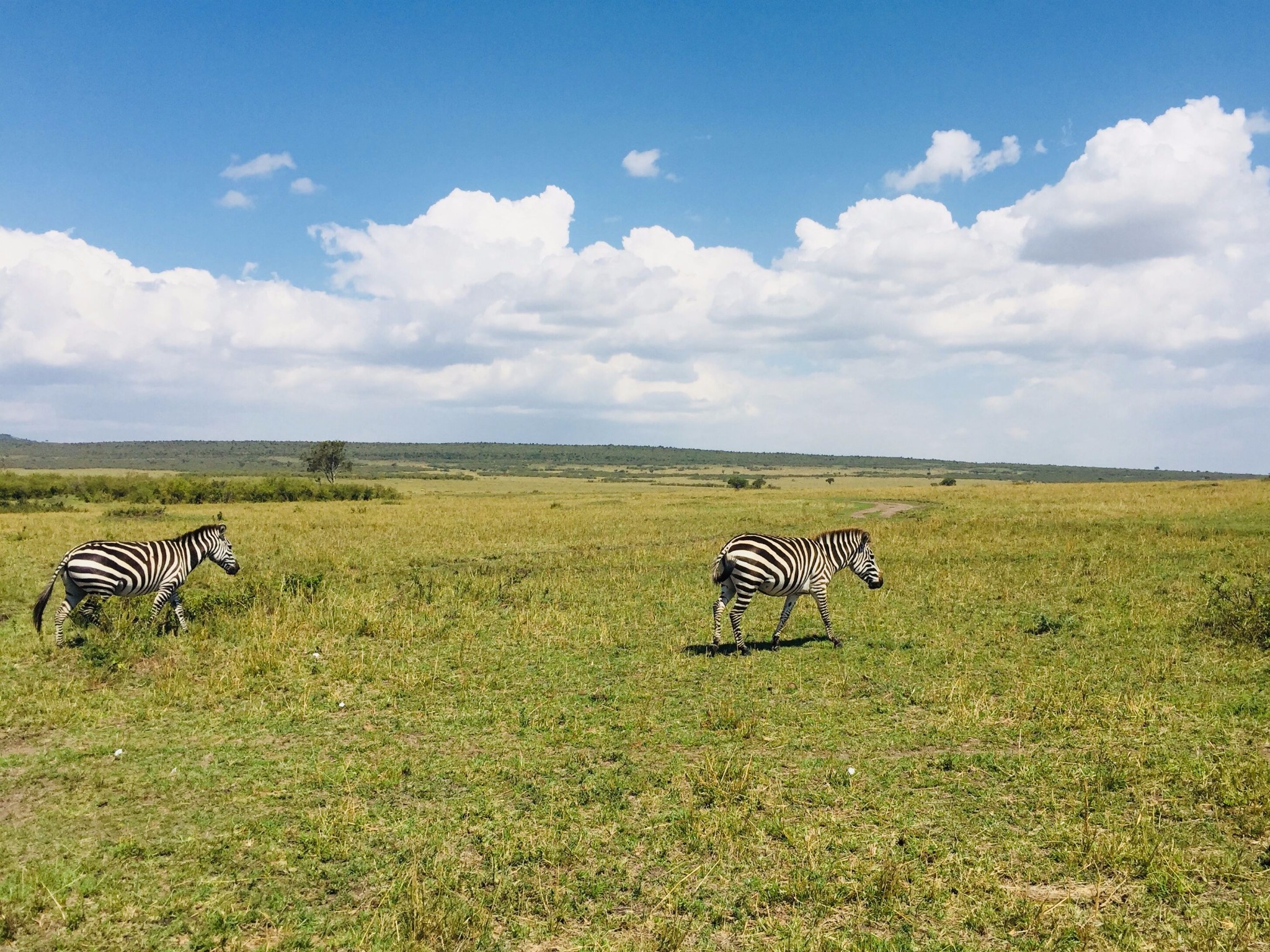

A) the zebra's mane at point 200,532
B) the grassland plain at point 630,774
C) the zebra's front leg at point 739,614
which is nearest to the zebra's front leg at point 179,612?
the grassland plain at point 630,774

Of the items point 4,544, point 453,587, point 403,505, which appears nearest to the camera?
point 453,587

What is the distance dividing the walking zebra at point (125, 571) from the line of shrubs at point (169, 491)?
40226 mm

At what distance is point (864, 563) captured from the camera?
53.0ft

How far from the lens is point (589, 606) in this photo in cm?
1795

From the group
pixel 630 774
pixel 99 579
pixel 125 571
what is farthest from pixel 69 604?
pixel 630 774

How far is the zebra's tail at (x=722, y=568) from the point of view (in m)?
14.0

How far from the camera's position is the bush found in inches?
544

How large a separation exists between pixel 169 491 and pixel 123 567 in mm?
46737

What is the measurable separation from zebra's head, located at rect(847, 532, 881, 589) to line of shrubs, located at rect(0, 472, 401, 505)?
161 feet

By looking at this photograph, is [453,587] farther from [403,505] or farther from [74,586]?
[403,505]

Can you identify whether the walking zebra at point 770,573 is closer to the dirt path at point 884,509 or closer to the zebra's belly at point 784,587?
the zebra's belly at point 784,587

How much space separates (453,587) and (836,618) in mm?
10109

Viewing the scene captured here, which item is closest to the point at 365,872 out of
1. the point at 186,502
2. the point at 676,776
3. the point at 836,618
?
the point at 676,776

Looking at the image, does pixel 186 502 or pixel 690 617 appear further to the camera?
pixel 186 502
